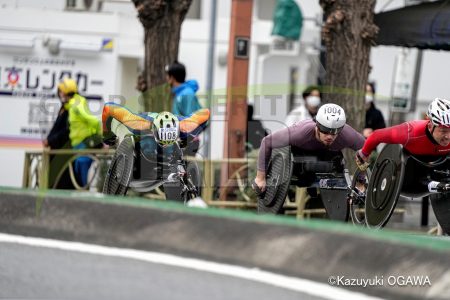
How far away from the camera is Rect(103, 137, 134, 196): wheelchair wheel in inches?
511

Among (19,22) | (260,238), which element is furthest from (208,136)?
(260,238)

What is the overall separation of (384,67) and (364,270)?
87.7ft

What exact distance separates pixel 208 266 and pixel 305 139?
317cm

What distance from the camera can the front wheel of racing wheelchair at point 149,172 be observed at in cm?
1254

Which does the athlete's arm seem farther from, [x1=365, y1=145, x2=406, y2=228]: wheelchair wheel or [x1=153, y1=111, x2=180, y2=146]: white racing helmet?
[x1=153, y1=111, x2=180, y2=146]: white racing helmet

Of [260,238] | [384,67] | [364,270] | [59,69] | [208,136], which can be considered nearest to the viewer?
[364,270]

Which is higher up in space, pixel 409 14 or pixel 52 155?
pixel 409 14

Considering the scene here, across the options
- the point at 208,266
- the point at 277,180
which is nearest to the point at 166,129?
the point at 277,180

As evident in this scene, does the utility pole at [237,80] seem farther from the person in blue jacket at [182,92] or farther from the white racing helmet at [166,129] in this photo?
the white racing helmet at [166,129]

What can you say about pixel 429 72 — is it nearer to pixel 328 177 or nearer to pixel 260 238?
pixel 328 177

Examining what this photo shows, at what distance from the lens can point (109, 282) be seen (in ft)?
28.7

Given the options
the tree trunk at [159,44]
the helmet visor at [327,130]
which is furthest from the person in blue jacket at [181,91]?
the helmet visor at [327,130]

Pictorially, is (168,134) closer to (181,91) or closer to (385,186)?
(385,186)

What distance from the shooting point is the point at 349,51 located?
55.1ft
